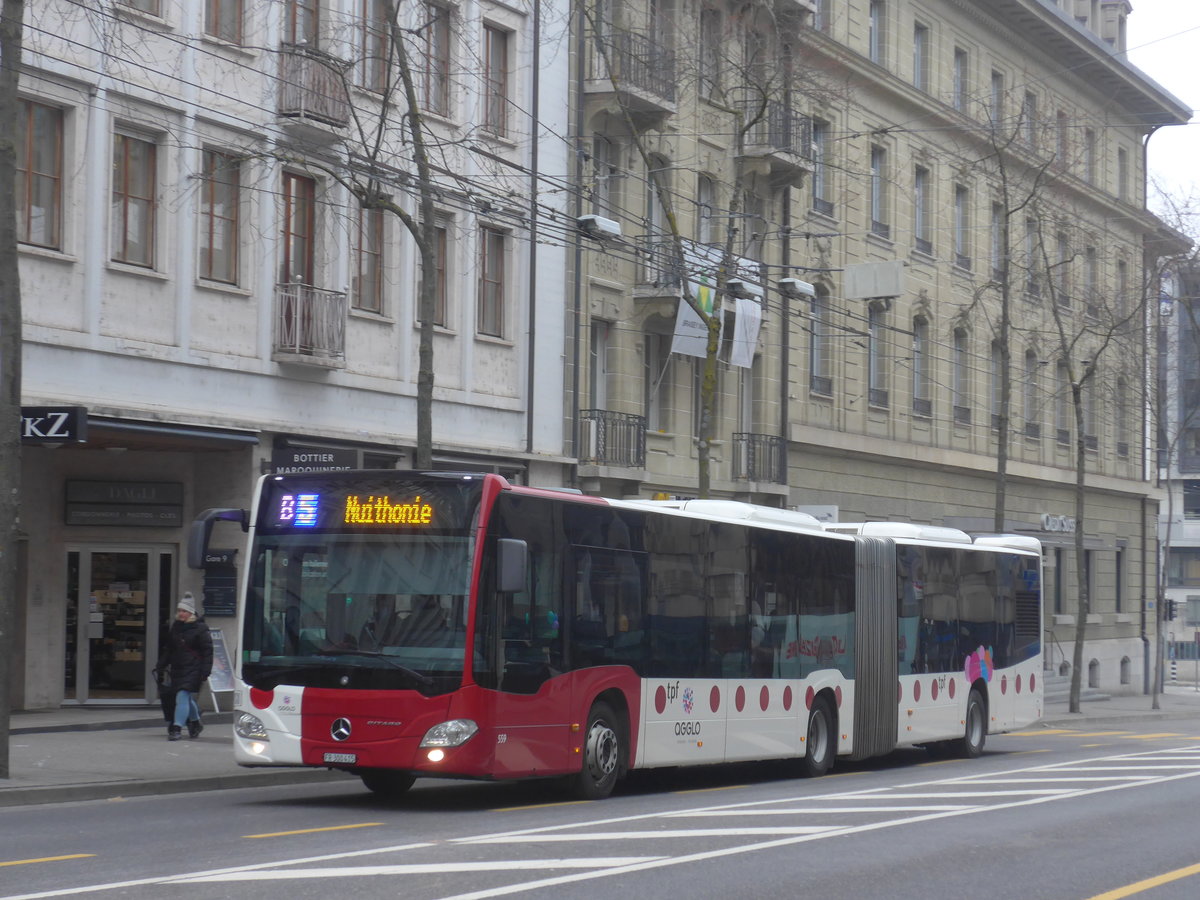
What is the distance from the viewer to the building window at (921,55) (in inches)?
1768

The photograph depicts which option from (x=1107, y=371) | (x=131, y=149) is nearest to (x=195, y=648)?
(x=131, y=149)

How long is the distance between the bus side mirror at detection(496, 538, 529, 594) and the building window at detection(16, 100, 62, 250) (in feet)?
32.3

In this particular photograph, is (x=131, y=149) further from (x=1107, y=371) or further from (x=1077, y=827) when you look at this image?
(x=1107, y=371)

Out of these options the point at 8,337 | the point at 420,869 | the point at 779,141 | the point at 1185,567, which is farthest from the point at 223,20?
the point at 1185,567

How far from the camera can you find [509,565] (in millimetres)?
15117

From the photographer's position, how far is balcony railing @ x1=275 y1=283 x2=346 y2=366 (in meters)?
25.8

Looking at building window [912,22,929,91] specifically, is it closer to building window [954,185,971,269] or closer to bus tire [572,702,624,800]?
building window [954,185,971,269]

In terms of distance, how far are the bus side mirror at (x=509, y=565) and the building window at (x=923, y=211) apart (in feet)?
103

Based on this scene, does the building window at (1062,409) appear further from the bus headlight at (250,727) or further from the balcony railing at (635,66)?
the bus headlight at (250,727)

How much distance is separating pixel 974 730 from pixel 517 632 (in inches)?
469

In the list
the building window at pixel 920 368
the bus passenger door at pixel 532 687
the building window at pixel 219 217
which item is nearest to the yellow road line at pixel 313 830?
the bus passenger door at pixel 532 687

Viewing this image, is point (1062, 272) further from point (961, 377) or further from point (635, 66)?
point (635, 66)

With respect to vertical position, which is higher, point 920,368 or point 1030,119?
point 1030,119

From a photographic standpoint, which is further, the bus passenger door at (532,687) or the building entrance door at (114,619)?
the building entrance door at (114,619)
